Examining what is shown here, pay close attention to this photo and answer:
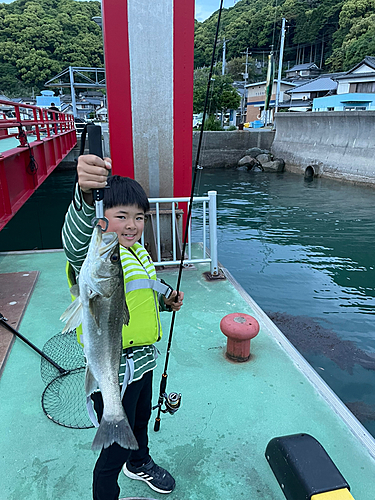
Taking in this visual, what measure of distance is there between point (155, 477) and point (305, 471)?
108cm

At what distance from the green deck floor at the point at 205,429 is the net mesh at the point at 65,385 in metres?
0.08

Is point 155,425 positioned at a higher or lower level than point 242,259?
higher

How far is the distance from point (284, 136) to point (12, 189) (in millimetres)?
26476

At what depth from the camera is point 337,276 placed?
9055 mm

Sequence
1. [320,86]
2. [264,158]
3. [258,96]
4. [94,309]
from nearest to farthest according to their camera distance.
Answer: [94,309]
[264,158]
[320,86]
[258,96]

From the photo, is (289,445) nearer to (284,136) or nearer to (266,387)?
(266,387)

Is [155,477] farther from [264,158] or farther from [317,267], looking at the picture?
[264,158]

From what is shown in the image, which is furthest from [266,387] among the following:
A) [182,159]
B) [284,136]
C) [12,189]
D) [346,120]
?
[284,136]

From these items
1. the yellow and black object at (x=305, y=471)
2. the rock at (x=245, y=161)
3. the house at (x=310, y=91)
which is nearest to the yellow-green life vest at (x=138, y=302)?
the yellow and black object at (x=305, y=471)

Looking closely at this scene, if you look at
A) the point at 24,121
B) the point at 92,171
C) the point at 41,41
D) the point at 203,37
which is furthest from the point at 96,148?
the point at 41,41

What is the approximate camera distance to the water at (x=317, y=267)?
5.40 meters

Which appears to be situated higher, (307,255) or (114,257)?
(114,257)

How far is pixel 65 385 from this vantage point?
3.21m

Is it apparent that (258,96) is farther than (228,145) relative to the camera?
Yes
